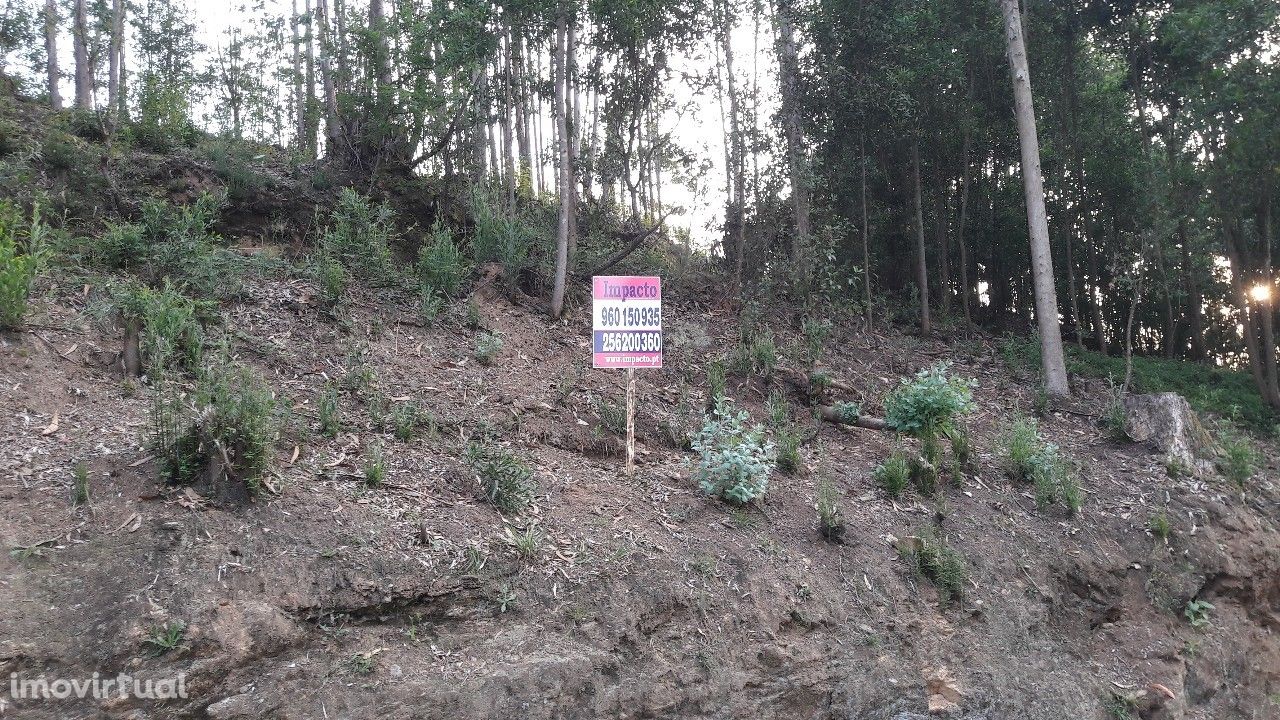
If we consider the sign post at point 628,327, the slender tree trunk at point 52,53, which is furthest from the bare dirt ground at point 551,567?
the slender tree trunk at point 52,53

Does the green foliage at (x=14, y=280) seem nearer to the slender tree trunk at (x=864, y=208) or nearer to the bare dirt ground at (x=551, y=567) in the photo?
the bare dirt ground at (x=551, y=567)

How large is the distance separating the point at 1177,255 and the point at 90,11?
20030 millimetres

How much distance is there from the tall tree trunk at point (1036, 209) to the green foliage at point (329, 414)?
30.4 feet

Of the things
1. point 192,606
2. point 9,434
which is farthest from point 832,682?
point 9,434

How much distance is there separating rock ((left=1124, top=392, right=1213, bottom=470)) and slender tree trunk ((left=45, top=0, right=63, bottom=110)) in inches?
636

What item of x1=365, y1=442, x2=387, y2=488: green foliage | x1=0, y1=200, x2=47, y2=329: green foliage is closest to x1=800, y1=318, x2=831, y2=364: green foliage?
x1=365, y1=442, x2=387, y2=488: green foliage

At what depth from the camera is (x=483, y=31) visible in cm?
916

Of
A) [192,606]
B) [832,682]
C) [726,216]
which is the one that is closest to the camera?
[192,606]

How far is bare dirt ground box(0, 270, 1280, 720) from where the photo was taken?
4203 mm

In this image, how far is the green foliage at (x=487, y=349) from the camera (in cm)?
777

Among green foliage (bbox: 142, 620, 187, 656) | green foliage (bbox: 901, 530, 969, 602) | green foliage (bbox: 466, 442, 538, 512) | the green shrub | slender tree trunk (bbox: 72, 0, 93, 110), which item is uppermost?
slender tree trunk (bbox: 72, 0, 93, 110)

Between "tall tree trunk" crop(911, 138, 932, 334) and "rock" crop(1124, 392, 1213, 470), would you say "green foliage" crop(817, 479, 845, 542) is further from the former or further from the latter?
"tall tree trunk" crop(911, 138, 932, 334)

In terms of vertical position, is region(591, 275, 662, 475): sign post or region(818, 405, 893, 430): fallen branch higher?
region(591, 275, 662, 475): sign post

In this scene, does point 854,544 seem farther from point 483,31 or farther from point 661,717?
point 483,31
